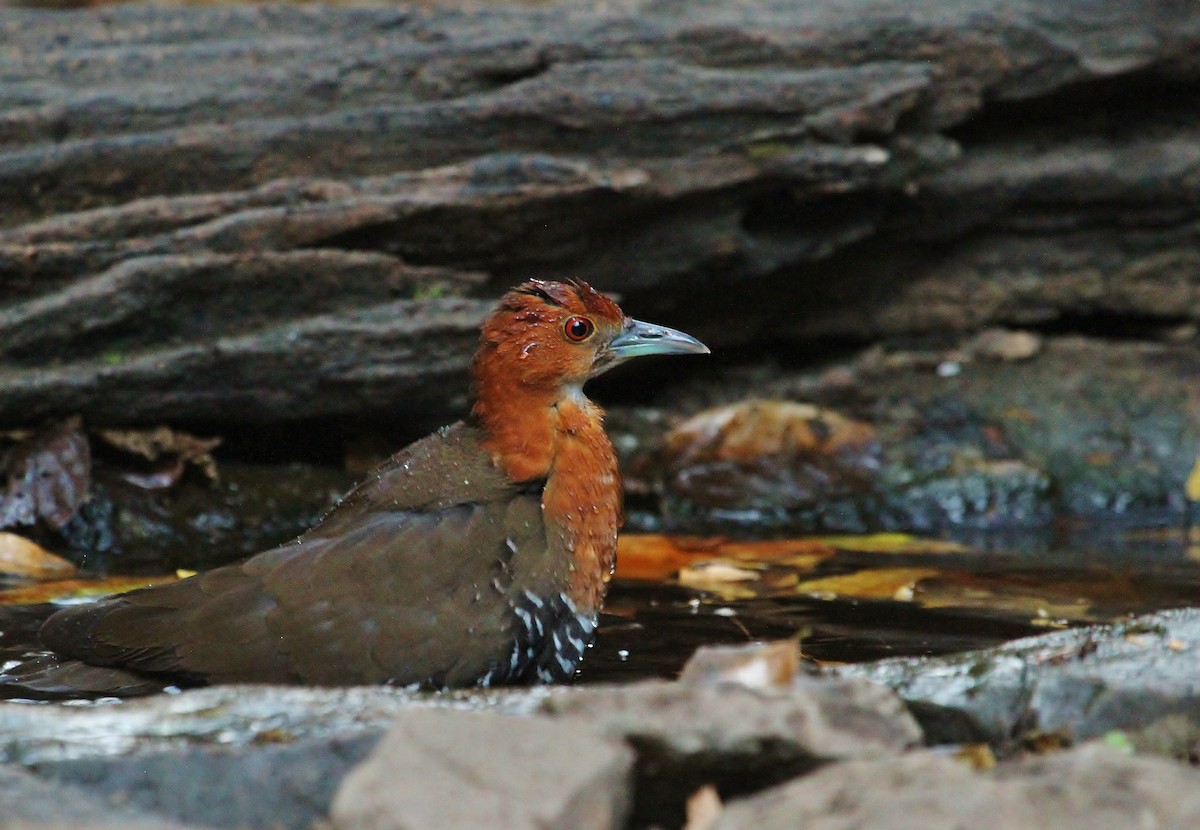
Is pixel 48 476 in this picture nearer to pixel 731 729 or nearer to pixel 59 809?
pixel 59 809

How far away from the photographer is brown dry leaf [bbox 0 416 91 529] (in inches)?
225

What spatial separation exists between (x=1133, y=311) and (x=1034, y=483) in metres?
1.41

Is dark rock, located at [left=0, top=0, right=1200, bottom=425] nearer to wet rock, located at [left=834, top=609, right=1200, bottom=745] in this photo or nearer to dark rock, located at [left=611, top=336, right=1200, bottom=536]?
dark rock, located at [left=611, top=336, right=1200, bottom=536]

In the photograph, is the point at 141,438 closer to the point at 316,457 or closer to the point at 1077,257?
the point at 316,457

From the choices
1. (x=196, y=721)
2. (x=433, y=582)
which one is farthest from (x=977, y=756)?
(x=433, y=582)

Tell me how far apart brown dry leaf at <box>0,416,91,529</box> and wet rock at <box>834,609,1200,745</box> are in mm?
3609

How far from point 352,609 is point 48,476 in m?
2.56

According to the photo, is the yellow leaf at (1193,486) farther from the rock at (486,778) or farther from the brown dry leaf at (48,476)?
the rock at (486,778)

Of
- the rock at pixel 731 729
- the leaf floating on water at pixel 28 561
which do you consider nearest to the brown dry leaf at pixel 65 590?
the leaf floating on water at pixel 28 561

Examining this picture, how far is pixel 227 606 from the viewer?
3730 millimetres

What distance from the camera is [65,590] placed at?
5.04 metres

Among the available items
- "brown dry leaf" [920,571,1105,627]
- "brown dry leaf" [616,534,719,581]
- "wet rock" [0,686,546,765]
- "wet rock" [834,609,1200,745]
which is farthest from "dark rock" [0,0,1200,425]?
"wet rock" [834,609,1200,745]

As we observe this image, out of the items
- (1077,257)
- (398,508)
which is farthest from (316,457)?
(1077,257)

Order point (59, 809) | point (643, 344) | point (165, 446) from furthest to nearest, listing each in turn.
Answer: point (165, 446) < point (643, 344) < point (59, 809)
